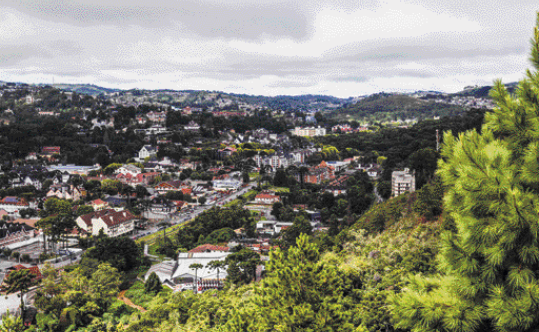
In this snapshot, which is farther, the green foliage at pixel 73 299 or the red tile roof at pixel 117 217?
the red tile roof at pixel 117 217

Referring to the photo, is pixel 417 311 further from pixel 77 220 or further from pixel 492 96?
pixel 77 220

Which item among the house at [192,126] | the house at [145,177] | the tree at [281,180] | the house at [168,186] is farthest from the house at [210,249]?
the house at [192,126]

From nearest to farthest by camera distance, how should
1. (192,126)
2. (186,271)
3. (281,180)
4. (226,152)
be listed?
(186,271) → (281,180) → (226,152) → (192,126)

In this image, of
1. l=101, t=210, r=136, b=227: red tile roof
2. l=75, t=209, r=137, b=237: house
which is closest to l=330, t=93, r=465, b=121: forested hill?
l=101, t=210, r=136, b=227: red tile roof

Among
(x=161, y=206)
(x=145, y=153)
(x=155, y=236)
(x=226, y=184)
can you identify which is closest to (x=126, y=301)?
→ (x=155, y=236)

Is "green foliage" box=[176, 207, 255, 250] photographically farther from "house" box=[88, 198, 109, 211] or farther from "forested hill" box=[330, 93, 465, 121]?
"forested hill" box=[330, 93, 465, 121]

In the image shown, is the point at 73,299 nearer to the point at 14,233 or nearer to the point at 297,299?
the point at 297,299

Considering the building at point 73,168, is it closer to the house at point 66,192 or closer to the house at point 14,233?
the house at point 66,192
